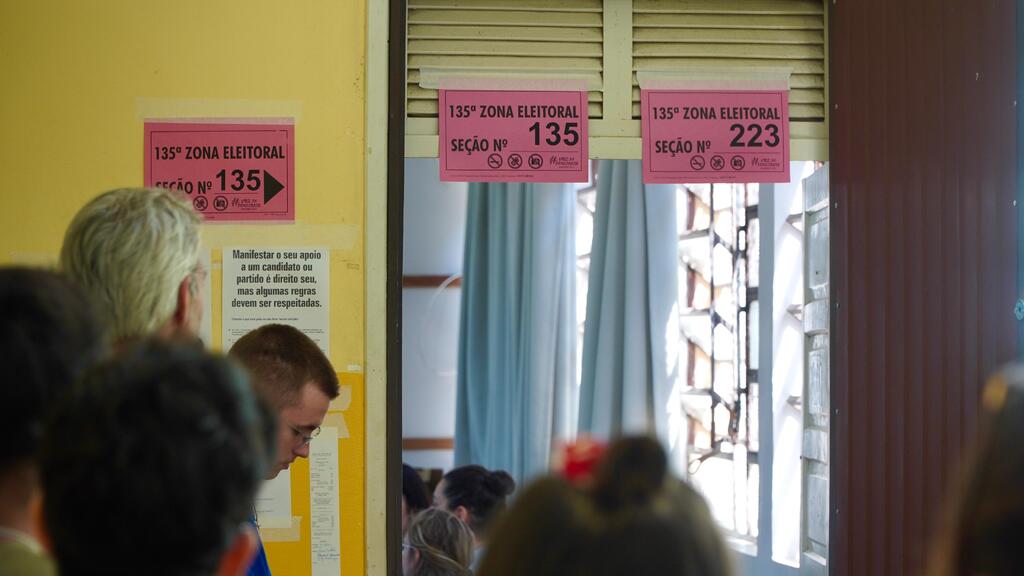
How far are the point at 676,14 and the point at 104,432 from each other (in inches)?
100

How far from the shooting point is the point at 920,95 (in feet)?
9.56

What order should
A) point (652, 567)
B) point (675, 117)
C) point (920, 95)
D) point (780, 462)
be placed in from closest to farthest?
point (652, 567) → point (920, 95) → point (675, 117) → point (780, 462)

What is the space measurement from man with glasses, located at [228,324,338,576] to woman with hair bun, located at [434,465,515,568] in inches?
76.4

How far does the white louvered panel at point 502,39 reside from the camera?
10.3ft

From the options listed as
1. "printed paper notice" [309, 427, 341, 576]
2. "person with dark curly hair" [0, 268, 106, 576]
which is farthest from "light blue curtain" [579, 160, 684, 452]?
"person with dark curly hair" [0, 268, 106, 576]

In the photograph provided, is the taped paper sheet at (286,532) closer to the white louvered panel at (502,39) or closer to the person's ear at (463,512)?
the white louvered panel at (502,39)

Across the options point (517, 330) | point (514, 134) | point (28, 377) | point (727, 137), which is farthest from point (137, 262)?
point (517, 330)

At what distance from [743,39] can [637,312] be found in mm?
1824

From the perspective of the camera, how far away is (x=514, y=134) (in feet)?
10.3

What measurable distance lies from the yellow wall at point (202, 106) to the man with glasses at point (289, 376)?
2.29ft

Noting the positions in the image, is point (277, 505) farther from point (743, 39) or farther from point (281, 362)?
point (743, 39)

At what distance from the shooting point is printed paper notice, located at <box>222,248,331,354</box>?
3008 millimetres

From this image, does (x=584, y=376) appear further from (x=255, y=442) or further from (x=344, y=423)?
(x=255, y=442)

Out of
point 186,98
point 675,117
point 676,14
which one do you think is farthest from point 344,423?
point 676,14
